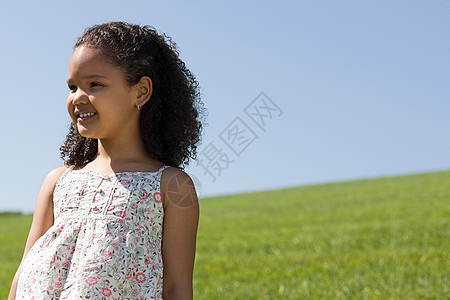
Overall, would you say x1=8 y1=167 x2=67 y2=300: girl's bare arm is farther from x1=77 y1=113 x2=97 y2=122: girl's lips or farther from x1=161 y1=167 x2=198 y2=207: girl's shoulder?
x1=161 y1=167 x2=198 y2=207: girl's shoulder

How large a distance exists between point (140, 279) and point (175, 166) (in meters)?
0.61

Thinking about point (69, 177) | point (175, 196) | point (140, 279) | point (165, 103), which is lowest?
point (140, 279)

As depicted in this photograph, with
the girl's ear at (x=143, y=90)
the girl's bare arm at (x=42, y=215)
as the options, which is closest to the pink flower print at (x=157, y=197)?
the girl's ear at (x=143, y=90)

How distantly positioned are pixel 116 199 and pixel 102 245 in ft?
0.70

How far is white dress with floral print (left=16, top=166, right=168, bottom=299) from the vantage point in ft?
6.93

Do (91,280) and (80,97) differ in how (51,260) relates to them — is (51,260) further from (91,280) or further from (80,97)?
(80,97)

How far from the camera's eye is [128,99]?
2299 millimetres

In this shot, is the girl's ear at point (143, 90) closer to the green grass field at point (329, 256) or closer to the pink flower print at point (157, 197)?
the pink flower print at point (157, 197)

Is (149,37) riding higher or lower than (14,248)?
higher

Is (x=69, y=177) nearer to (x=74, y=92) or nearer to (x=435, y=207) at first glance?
(x=74, y=92)

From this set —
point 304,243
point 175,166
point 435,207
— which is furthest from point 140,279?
point 435,207

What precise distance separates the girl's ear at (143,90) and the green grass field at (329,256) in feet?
13.0

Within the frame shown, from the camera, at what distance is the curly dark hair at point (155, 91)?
2328 mm

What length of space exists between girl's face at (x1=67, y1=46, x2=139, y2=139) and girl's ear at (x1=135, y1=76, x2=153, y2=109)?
50mm
